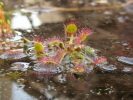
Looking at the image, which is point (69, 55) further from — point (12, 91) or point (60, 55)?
point (12, 91)

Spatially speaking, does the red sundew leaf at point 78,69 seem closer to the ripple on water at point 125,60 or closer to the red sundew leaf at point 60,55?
the red sundew leaf at point 60,55

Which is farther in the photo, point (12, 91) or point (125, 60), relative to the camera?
point (125, 60)

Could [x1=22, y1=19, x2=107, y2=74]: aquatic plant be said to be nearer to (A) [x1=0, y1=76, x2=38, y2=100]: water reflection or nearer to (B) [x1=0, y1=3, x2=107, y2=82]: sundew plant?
(B) [x1=0, y1=3, x2=107, y2=82]: sundew plant

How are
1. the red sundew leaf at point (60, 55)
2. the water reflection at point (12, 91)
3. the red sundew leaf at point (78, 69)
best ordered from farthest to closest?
the red sundew leaf at point (60, 55) → the red sundew leaf at point (78, 69) → the water reflection at point (12, 91)

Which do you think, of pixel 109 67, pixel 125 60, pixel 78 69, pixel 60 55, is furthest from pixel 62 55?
pixel 125 60

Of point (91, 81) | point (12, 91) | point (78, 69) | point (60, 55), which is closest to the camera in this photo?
point (12, 91)

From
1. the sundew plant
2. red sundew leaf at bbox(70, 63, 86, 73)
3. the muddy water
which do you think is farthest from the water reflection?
red sundew leaf at bbox(70, 63, 86, 73)

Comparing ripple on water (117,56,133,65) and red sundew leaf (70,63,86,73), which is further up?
red sundew leaf (70,63,86,73)

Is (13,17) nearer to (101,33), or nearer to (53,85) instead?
(101,33)

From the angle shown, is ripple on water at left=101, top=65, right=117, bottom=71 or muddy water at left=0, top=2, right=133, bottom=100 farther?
ripple on water at left=101, top=65, right=117, bottom=71

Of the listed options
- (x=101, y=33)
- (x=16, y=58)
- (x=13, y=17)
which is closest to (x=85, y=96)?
(x=16, y=58)

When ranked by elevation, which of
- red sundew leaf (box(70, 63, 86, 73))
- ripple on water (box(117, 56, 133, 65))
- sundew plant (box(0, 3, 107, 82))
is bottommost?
ripple on water (box(117, 56, 133, 65))

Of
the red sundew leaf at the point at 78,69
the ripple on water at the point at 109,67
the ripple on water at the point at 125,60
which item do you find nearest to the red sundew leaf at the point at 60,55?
the red sundew leaf at the point at 78,69
